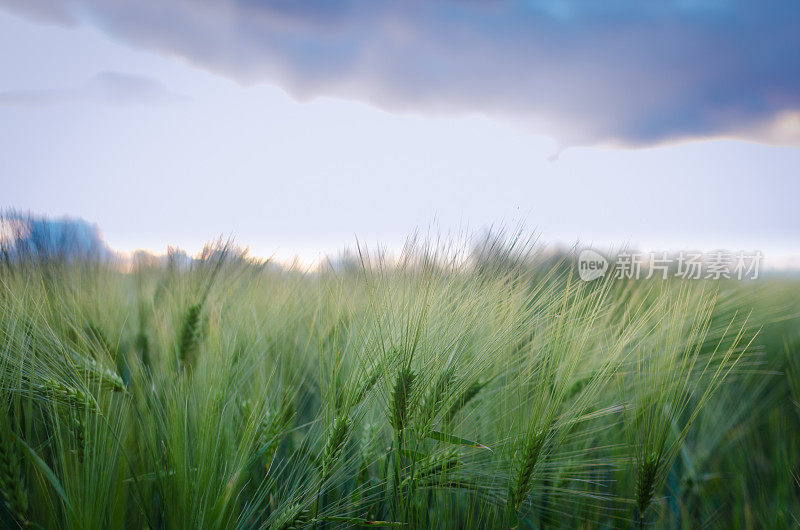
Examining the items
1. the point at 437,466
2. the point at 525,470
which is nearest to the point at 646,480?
the point at 525,470

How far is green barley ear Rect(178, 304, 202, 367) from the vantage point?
89cm

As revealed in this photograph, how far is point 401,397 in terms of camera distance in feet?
1.93

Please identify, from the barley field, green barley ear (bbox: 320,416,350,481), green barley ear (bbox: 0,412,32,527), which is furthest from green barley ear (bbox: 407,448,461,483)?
green barley ear (bbox: 0,412,32,527)

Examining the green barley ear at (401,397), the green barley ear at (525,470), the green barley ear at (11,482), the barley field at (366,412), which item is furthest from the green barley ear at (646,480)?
the green barley ear at (11,482)

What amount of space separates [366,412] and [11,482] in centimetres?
47

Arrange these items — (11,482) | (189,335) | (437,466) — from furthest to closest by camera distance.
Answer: (189,335) → (437,466) → (11,482)

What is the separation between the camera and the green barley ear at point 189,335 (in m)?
0.89

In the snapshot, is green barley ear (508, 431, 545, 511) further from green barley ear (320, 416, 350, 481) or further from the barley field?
green barley ear (320, 416, 350, 481)

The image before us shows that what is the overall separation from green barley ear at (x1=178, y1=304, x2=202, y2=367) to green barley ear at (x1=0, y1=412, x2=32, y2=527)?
1.17 ft

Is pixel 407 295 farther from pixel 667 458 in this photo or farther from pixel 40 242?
pixel 40 242

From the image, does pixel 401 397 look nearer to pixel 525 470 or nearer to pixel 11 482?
pixel 525 470

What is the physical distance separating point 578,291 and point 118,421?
2.62 feet

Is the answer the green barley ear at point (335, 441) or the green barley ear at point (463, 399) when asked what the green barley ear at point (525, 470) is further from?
the green barley ear at point (335, 441)

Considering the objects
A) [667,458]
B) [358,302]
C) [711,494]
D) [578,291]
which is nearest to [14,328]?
→ [358,302]
